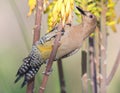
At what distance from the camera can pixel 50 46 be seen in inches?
33.9

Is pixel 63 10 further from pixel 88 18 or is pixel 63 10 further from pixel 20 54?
pixel 20 54

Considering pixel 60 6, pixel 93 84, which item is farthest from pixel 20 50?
pixel 60 6

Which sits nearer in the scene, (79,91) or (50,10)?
(50,10)

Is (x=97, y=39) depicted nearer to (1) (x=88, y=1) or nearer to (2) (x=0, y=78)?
(1) (x=88, y=1)

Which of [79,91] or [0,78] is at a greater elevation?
A: [0,78]

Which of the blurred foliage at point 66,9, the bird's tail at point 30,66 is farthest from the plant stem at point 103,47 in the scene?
the bird's tail at point 30,66

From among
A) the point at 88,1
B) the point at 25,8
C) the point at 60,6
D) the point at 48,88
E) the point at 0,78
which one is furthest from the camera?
the point at 25,8

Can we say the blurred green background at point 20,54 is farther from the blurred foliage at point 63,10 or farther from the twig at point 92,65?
the blurred foliage at point 63,10

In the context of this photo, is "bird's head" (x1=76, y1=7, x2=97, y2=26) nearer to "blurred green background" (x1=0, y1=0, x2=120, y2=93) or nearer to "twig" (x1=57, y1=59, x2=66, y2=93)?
"twig" (x1=57, y1=59, x2=66, y2=93)

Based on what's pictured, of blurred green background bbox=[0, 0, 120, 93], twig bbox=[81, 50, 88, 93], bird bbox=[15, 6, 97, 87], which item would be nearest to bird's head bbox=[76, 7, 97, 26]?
bird bbox=[15, 6, 97, 87]

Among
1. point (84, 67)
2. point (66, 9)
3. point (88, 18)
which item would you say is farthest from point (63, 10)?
point (84, 67)

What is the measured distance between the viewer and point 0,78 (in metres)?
1.13

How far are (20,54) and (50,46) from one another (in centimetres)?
46

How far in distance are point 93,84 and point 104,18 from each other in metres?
0.18
